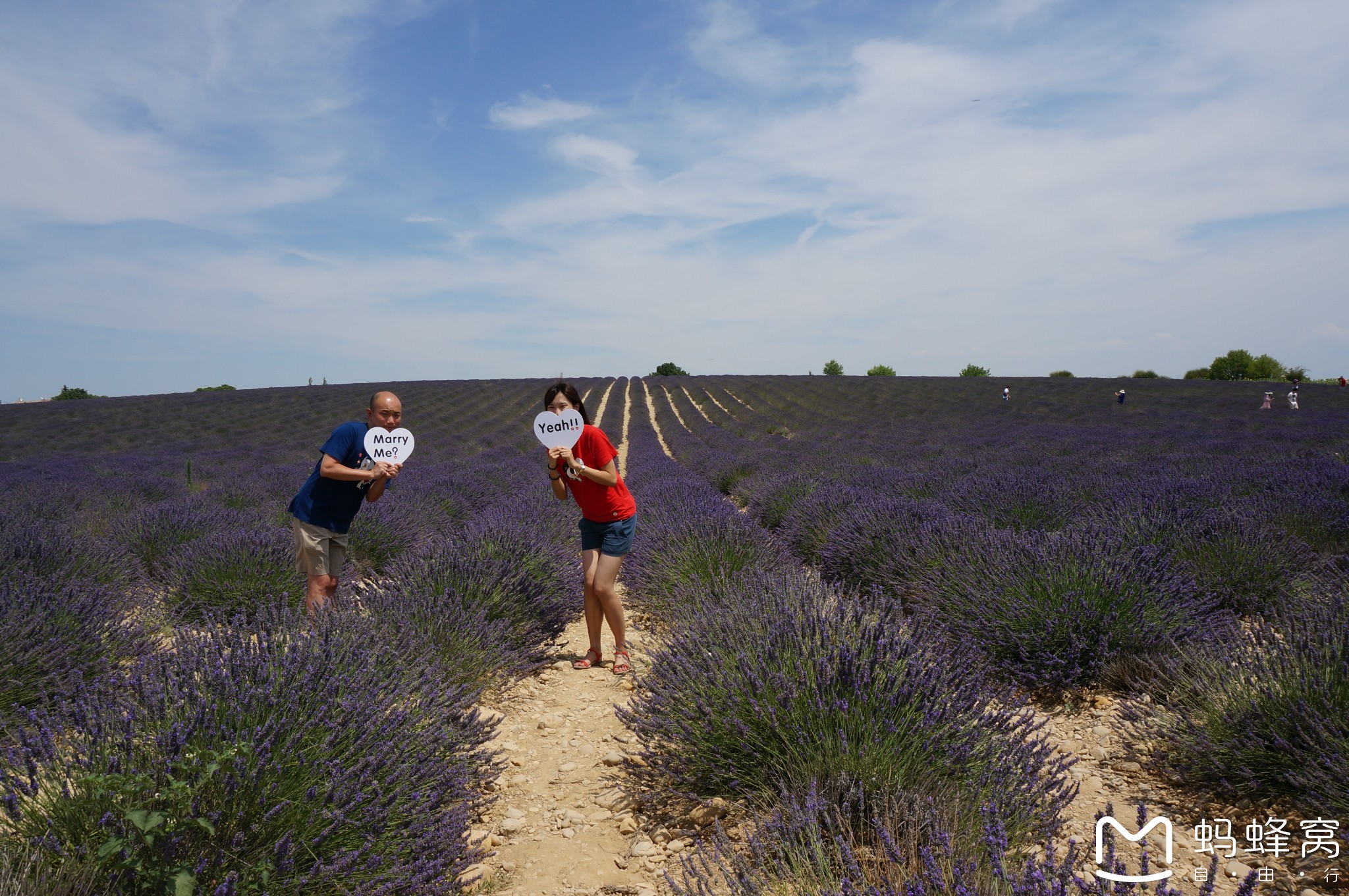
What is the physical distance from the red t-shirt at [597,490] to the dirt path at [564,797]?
2.82ft

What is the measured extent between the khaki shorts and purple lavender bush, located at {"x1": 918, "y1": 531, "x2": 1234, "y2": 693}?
3017mm

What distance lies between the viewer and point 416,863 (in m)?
1.72

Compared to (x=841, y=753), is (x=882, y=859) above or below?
below

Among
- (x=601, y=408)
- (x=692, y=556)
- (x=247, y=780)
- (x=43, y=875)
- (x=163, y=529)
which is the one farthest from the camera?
(x=601, y=408)

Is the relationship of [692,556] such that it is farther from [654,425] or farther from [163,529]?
[654,425]

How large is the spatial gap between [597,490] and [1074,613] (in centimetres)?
245

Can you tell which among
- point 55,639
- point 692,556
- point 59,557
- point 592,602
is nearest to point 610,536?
point 592,602

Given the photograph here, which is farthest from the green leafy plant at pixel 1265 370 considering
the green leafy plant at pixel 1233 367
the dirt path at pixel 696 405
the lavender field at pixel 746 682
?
the lavender field at pixel 746 682

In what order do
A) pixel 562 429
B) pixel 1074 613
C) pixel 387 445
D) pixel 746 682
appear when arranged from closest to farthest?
pixel 746 682, pixel 1074 613, pixel 387 445, pixel 562 429

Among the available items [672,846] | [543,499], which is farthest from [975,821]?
[543,499]

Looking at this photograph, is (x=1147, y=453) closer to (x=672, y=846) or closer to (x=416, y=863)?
(x=672, y=846)

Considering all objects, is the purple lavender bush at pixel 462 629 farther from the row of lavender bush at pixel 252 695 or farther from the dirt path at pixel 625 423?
the dirt path at pixel 625 423

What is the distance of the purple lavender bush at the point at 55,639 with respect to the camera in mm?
2715

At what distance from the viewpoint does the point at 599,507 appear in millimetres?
3686
